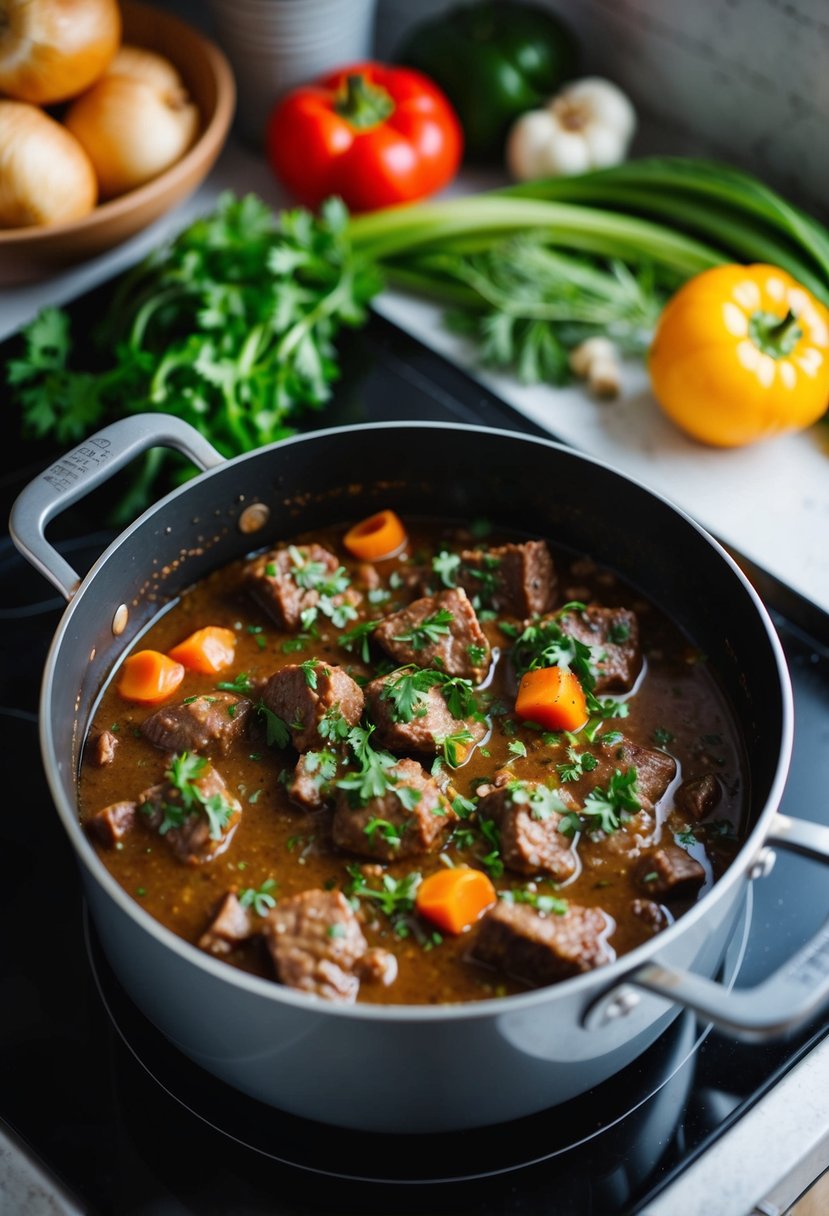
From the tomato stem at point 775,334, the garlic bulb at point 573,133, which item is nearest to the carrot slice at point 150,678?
the tomato stem at point 775,334

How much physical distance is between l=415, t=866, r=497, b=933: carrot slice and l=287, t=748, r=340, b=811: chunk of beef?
23 cm

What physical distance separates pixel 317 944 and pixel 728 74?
2561 mm

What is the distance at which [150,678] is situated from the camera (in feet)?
7.29

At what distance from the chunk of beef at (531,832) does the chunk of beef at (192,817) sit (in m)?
0.43

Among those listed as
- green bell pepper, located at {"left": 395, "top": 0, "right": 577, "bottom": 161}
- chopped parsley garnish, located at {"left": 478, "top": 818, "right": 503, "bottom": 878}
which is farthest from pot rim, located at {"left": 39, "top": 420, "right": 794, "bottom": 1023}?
green bell pepper, located at {"left": 395, "top": 0, "right": 577, "bottom": 161}

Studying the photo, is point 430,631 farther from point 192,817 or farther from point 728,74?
point 728,74

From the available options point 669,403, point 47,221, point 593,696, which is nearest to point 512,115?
point 669,403

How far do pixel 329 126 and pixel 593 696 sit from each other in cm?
175

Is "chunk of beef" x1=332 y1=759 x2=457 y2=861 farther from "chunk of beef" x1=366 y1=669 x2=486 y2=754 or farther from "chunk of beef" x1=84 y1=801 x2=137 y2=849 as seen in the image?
"chunk of beef" x1=84 y1=801 x2=137 y2=849

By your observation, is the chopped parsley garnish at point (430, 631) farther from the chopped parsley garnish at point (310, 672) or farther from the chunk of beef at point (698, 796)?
the chunk of beef at point (698, 796)

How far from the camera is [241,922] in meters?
1.82

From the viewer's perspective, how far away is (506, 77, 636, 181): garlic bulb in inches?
126

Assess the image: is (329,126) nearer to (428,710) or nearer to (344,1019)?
(428,710)

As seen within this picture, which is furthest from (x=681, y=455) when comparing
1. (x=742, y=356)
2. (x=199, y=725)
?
(x=199, y=725)
